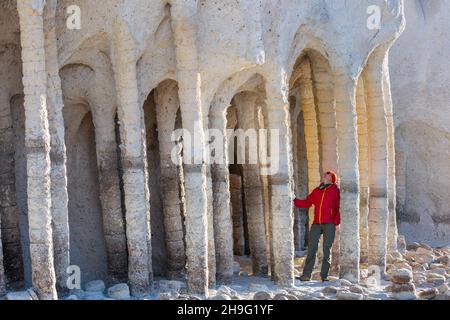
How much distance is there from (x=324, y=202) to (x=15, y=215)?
508 cm

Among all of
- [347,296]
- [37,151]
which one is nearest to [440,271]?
[347,296]

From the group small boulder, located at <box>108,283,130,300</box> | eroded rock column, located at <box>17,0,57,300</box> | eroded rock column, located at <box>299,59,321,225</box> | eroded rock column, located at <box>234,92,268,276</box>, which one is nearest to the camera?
eroded rock column, located at <box>17,0,57,300</box>

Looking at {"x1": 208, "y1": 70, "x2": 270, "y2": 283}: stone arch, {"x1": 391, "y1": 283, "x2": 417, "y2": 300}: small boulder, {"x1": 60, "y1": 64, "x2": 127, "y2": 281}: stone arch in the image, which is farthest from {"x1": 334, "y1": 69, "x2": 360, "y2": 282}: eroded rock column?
{"x1": 60, "y1": 64, "x2": 127, "y2": 281}: stone arch

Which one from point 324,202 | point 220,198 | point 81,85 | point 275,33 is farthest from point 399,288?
point 81,85

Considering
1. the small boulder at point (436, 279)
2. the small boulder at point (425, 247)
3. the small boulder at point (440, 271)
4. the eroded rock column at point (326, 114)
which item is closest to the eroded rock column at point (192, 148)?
the eroded rock column at point (326, 114)

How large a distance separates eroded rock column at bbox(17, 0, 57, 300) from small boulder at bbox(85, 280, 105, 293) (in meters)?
1.96

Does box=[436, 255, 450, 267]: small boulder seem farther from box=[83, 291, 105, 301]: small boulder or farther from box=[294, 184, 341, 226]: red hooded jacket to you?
box=[83, 291, 105, 301]: small boulder

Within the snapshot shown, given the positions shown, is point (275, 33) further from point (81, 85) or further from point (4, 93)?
point (4, 93)

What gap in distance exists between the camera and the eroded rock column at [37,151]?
15.2 metres

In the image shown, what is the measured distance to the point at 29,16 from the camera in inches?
599

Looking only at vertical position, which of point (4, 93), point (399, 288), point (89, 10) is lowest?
point (399, 288)

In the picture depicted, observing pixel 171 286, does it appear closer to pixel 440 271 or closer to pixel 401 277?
pixel 401 277

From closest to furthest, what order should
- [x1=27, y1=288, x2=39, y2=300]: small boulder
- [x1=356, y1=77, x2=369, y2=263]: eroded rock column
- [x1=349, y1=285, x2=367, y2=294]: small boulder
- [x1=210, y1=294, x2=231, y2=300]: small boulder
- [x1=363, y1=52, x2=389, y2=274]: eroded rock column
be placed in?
1. [x1=27, y1=288, x2=39, y2=300]: small boulder
2. [x1=210, y1=294, x2=231, y2=300]: small boulder
3. [x1=349, y1=285, x2=367, y2=294]: small boulder
4. [x1=363, y1=52, x2=389, y2=274]: eroded rock column
5. [x1=356, y1=77, x2=369, y2=263]: eroded rock column

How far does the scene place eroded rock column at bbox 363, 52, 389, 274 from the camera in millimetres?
20953
